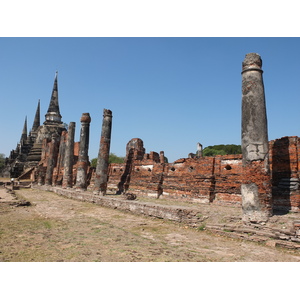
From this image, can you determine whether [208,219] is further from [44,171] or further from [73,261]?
[44,171]

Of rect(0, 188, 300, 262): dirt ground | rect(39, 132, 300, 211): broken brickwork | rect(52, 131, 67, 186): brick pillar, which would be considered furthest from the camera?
rect(52, 131, 67, 186): brick pillar

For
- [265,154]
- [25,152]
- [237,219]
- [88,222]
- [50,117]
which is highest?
[50,117]

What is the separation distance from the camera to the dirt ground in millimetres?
4062

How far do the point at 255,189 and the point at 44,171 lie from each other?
1021 inches

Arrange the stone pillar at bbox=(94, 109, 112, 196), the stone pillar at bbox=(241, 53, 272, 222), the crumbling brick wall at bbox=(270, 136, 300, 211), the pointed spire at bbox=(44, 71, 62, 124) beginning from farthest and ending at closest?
1. the pointed spire at bbox=(44, 71, 62, 124)
2. the stone pillar at bbox=(94, 109, 112, 196)
3. the crumbling brick wall at bbox=(270, 136, 300, 211)
4. the stone pillar at bbox=(241, 53, 272, 222)

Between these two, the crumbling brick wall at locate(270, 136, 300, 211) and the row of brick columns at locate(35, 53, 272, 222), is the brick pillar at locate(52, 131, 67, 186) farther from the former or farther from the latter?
the row of brick columns at locate(35, 53, 272, 222)

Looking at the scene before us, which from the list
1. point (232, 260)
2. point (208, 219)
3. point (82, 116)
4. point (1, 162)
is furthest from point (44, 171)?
point (1, 162)

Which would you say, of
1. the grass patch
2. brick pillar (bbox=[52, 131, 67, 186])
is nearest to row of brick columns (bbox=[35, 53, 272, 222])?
the grass patch

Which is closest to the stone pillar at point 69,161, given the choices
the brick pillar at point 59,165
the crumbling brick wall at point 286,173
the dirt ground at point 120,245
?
the brick pillar at point 59,165

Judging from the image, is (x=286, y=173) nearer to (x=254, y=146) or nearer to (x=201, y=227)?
(x=254, y=146)

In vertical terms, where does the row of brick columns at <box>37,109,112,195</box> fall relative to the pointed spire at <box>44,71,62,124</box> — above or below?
below

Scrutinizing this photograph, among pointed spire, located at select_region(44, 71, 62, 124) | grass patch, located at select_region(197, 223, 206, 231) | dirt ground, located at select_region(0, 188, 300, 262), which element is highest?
pointed spire, located at select_region(44, 71, 62, 124)

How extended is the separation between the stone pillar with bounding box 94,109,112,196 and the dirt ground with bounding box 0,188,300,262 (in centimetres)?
740

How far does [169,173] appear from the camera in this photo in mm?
14039
